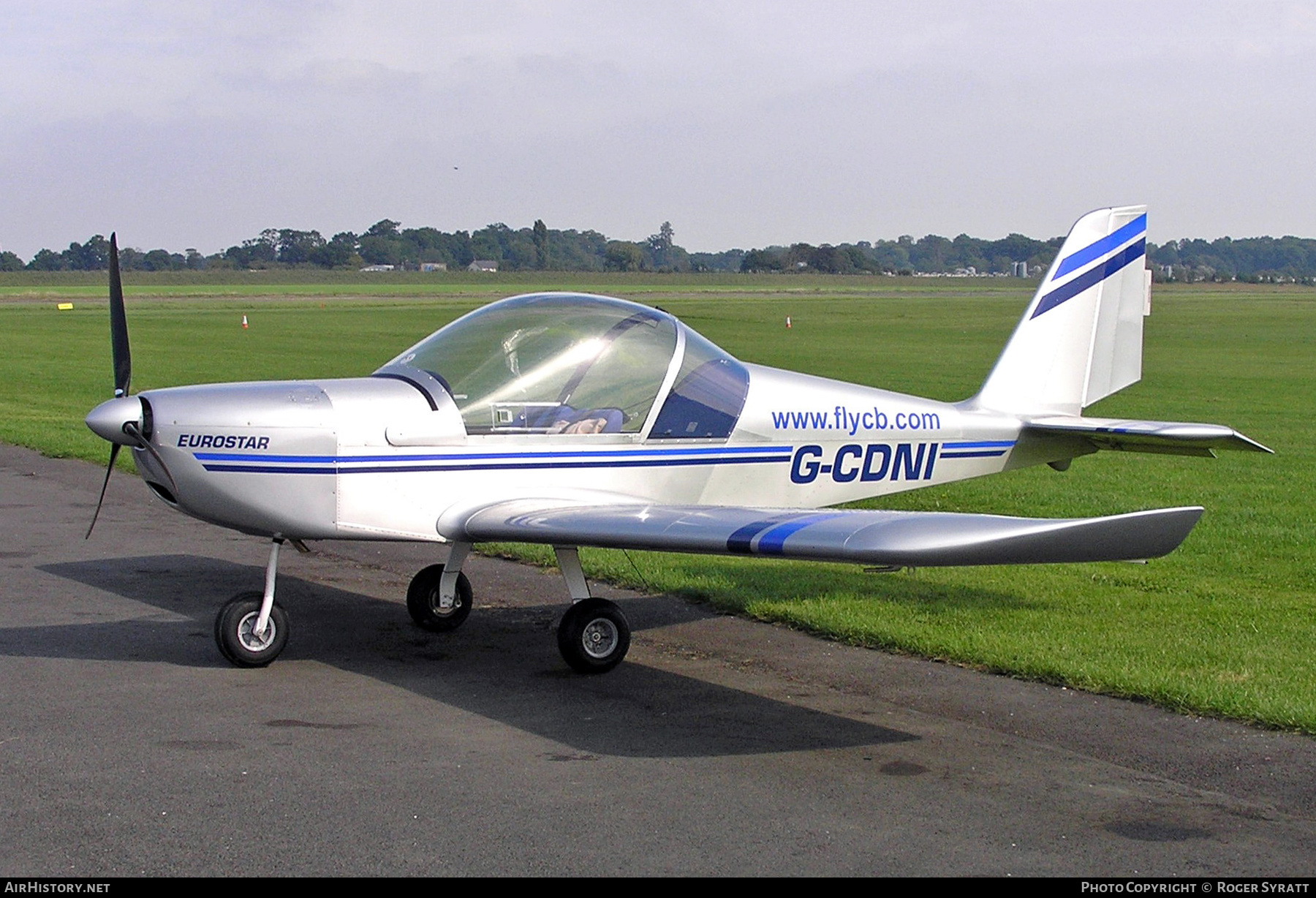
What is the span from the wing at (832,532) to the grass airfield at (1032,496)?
1.50m

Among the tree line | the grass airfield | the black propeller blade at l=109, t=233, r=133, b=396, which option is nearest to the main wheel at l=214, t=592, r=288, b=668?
the black propeller blade at l=109, t=233, r=133, b=396

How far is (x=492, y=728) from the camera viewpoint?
6.04 meters

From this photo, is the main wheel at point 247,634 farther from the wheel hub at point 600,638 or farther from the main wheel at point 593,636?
Result: the wheel hub at point 600,638

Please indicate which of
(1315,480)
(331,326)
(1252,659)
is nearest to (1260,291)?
(331,326)

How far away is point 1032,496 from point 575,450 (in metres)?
7.24

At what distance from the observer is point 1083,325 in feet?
31.0

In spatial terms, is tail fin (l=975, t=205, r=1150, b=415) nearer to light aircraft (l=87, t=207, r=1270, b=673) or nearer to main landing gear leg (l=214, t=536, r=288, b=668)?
light aircraft (l=87, t=207, r=1270, b=673)

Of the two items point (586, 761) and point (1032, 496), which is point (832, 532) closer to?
point (586, 761)

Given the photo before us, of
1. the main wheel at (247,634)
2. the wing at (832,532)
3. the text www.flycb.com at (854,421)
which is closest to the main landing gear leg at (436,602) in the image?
the wing at (832,532)

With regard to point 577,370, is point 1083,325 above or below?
above

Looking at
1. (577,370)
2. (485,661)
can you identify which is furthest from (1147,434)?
(485,661)

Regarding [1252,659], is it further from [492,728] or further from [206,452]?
[206,452]

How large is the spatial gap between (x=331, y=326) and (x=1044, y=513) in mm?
41908

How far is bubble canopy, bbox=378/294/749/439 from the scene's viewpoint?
7402 mm
